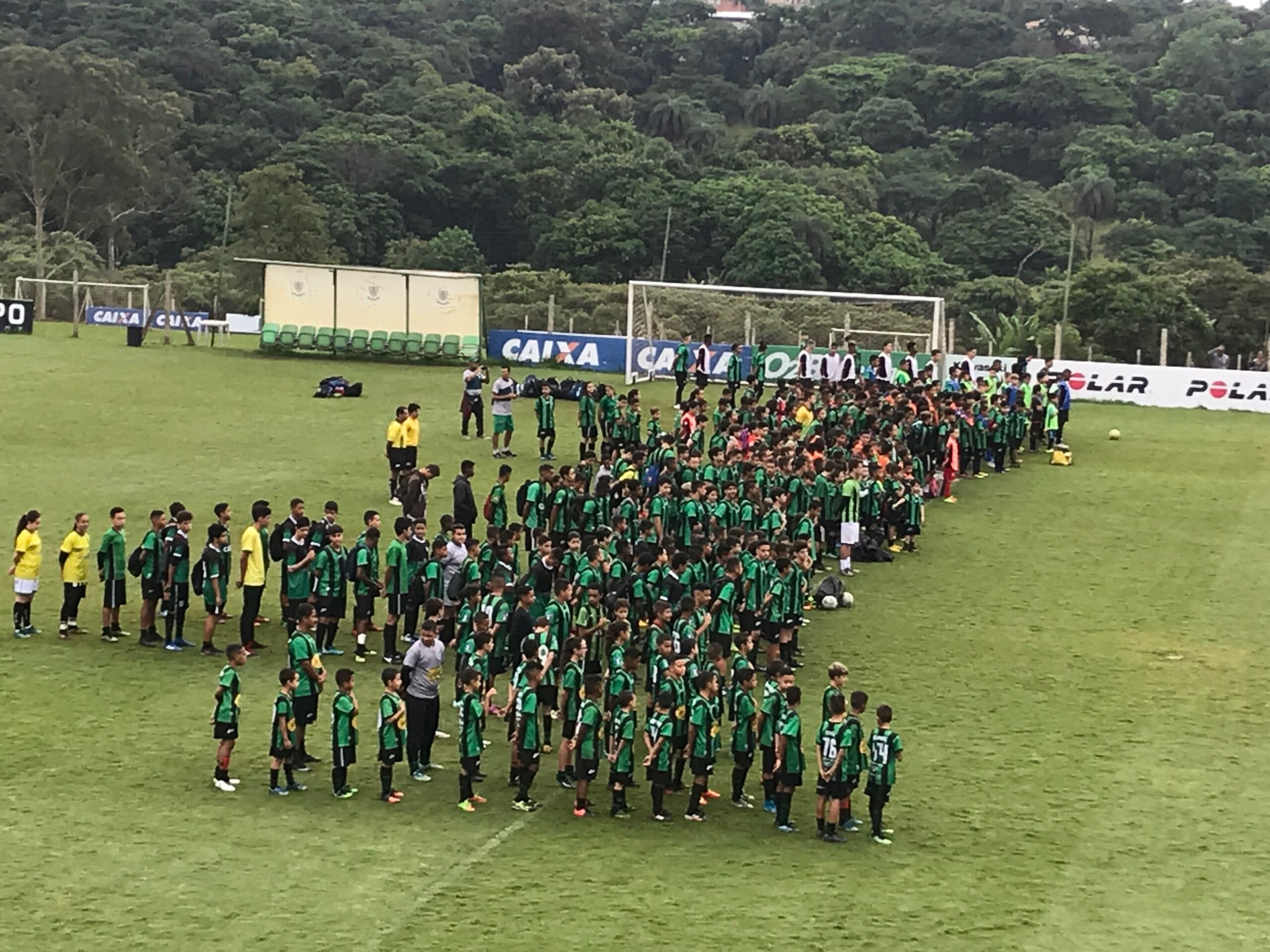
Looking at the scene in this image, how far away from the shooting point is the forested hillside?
7175cm

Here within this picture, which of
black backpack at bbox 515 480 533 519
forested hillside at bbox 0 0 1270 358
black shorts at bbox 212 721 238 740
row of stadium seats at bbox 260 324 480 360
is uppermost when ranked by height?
forested hillside at bbox 0 0 1270 358

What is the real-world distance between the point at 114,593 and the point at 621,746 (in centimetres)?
742

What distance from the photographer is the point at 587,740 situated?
46.1 ft

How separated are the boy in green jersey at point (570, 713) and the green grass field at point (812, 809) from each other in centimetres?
20

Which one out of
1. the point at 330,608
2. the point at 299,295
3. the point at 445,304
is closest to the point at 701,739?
the point at 330,608

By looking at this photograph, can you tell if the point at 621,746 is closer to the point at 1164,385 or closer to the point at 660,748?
the point at 660,748

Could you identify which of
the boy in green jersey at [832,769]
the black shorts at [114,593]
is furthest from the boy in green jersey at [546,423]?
the boy in green jersey at [832,769]

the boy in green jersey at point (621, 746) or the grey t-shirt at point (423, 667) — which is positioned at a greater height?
the grey t-shirt at point (423, 667)

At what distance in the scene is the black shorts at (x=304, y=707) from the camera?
14.8m

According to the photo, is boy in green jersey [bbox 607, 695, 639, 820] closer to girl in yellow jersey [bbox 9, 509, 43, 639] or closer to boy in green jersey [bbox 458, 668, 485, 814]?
boy in green jersey [bbox 458, 668, 485, 814]

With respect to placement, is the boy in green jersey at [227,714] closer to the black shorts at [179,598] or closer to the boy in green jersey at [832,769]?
the black shorts at [179,598]

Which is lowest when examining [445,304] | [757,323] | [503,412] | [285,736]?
[285,736]

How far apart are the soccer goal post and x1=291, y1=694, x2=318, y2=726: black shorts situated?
23991mm

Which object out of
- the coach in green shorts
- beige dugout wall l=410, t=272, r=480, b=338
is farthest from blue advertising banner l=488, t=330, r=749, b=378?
the coach in green shorts
